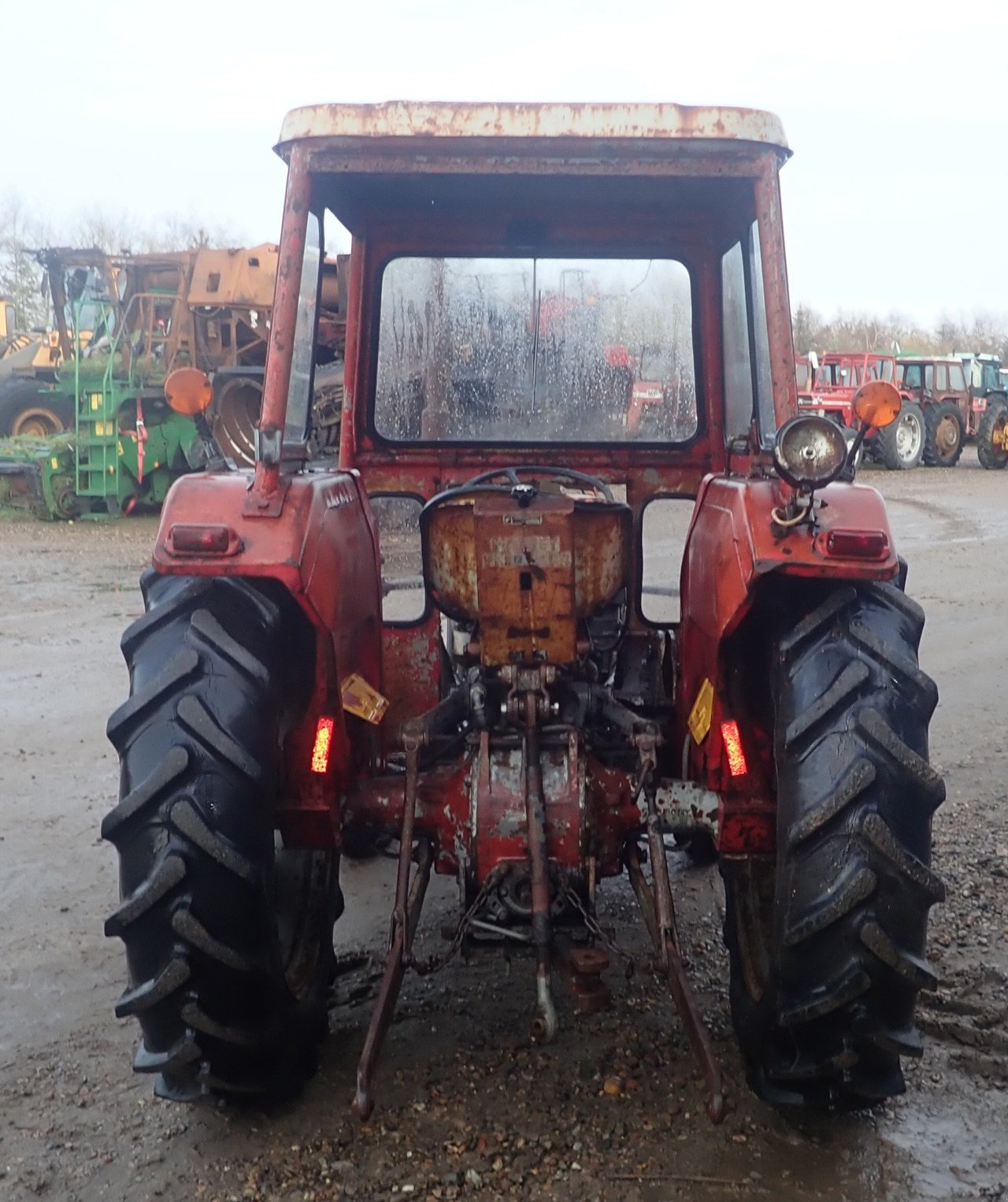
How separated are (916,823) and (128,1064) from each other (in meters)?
1.89

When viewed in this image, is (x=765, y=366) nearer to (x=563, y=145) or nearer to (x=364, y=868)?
(x=563, y=145)

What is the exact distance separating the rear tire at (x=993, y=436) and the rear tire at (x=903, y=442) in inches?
47.0

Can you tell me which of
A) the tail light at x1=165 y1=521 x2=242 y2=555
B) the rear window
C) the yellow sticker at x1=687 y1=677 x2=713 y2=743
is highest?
the rear window

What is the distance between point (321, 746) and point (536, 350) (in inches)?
58.7

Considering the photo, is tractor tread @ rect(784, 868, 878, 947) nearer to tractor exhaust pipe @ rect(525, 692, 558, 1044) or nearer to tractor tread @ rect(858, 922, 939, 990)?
tractor tread @ rect(858, 922, 939, 990)

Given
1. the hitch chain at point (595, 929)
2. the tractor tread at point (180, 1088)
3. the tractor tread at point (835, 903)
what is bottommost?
the tractor tread at point (180, 1088)

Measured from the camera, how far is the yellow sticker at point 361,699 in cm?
288

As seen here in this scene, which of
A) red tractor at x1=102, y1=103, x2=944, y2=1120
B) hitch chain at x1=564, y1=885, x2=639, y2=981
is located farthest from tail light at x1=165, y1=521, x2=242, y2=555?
hitch chain at x1=564, y1=885, x2=639, y2=981

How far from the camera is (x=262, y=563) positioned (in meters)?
2.47

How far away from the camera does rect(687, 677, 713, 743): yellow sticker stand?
279cm

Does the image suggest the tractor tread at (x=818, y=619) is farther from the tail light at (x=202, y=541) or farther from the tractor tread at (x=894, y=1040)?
the tail light at (x=202, y=541)

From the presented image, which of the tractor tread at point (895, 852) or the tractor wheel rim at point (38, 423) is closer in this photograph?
the tractor tread at point (895, 852)

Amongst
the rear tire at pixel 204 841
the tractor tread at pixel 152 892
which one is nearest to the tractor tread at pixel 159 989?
the rear tire at pixel 204 841

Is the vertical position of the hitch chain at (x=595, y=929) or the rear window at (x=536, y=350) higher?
the rear window at (x=536, y=350)
